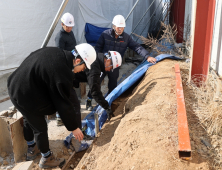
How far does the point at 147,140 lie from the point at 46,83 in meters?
1.17

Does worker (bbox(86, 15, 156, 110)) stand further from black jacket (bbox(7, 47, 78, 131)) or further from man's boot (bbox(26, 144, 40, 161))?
black jacket (bbox(7, 47, 78, 131))

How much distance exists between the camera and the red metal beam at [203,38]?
9.28ft

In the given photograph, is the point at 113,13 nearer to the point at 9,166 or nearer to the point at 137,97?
the point at 137,97

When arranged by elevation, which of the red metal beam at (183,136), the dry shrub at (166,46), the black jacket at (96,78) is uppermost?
the dry shrub at (166,46)

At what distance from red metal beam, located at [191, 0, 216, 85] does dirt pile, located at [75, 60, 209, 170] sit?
44 centimetres

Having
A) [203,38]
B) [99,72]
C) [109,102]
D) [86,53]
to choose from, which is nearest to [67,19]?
[99,72]

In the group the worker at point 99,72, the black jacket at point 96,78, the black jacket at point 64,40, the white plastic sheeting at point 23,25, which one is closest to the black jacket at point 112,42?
the black jacket at point 64,40

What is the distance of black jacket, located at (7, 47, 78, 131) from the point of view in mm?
1954

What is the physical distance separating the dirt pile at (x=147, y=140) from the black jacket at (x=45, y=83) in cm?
52

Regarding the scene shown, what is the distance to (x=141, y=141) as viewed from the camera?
6.49ft

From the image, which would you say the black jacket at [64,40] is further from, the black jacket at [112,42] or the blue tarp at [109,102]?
the blue tarp at [109,102]

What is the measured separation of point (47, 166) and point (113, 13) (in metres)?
7.48

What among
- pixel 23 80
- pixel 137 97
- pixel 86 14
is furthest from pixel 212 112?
pixel 86 14

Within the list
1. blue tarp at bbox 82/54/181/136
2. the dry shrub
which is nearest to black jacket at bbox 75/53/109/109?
blue tarp at bbox 82/54/181/136
